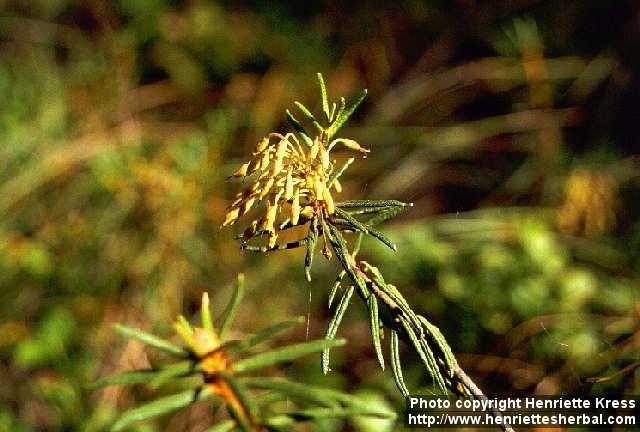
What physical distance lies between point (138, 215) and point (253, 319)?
1.33 feet

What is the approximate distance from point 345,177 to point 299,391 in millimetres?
1423

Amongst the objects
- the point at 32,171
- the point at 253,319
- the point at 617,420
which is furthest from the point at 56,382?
the point at 617,420

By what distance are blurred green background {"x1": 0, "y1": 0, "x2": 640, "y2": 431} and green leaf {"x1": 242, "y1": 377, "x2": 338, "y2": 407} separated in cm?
65

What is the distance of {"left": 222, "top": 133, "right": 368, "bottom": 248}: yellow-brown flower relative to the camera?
410 millimetres

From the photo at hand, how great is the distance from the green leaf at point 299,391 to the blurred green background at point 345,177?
65 centimetres

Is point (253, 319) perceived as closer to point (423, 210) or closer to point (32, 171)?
point (423, 210)

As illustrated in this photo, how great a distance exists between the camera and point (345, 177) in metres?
1.73

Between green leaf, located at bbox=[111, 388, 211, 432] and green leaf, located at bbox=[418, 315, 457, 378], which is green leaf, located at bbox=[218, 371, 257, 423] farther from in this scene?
green leaf, located at bbox=[418, 315, 457, 378]

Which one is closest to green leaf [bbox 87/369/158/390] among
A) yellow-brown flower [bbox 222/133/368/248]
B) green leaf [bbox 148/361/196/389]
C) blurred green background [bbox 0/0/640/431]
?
green leaf [bbox 148/361/196/389]

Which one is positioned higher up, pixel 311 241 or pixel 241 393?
pixel 311 241

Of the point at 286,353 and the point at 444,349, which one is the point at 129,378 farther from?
the point at 444,349

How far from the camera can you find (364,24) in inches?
77.1

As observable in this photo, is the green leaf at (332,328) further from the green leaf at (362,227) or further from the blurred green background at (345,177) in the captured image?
the blurred green background at (345,177)

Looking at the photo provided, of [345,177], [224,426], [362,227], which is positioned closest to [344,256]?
[362,227]
